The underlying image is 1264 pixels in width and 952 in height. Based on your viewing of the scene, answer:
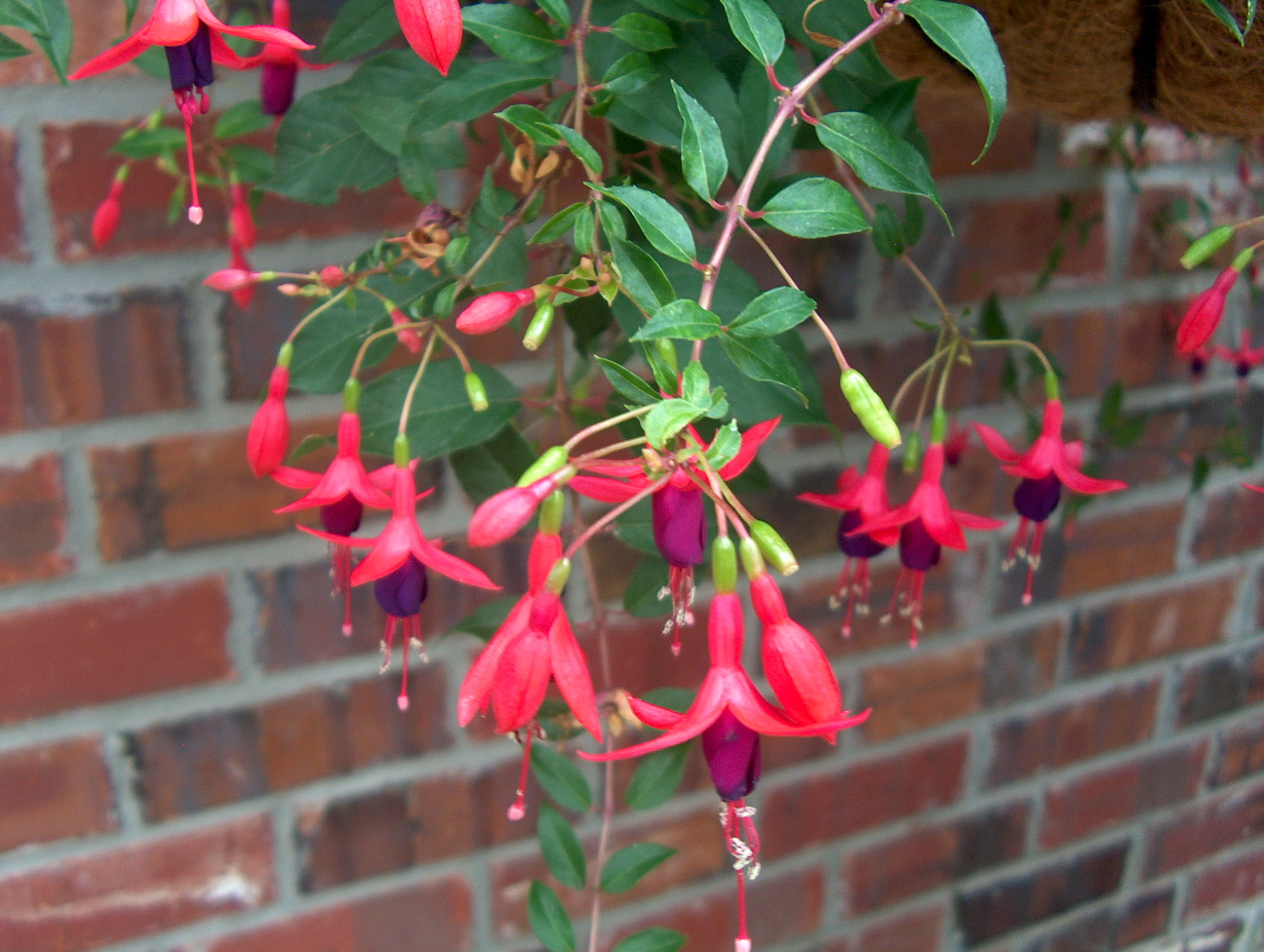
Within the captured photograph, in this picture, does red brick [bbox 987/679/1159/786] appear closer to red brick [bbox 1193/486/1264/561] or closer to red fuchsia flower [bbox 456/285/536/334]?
red brick [bbox 1193/486/1264/561]

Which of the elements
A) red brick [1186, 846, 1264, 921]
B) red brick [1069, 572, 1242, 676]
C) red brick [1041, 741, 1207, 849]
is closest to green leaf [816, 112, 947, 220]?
red brick [1069, 572, 1242, 676]

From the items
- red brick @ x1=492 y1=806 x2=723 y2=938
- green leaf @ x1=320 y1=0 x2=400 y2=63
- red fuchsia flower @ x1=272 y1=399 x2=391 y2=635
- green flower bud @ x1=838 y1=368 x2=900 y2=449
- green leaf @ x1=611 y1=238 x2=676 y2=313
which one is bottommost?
red brick @ x1=492 y1=806 x2=723 y2=938

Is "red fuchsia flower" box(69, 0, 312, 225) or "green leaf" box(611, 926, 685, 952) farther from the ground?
"red fuchsia flower" box(69, 0, 312, 225)

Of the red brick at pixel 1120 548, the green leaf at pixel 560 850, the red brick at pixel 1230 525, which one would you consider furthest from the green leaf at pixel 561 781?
the red brick at pixel 1230 525

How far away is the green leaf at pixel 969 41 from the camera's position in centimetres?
30

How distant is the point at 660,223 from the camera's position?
0.31m

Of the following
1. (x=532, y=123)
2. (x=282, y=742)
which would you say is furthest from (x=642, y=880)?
(x=532, y=123)

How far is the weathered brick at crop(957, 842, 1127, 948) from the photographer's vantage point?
37.3 inches

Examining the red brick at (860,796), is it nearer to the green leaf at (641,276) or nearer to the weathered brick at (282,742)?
the weathered brick at (282,742)

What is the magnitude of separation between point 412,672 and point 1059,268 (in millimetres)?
556

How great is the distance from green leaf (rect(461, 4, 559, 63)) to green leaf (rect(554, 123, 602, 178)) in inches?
2.2

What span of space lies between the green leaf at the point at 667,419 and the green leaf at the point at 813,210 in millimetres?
98

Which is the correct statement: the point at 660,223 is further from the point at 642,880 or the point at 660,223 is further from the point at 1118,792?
the point at 1118,792

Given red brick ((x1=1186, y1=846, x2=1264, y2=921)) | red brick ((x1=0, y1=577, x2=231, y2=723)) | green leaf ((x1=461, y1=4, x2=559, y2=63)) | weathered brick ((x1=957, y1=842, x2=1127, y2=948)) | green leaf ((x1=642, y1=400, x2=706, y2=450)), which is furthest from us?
red brick ((x1=1186, y1=846, x2=1264, y2=921))
